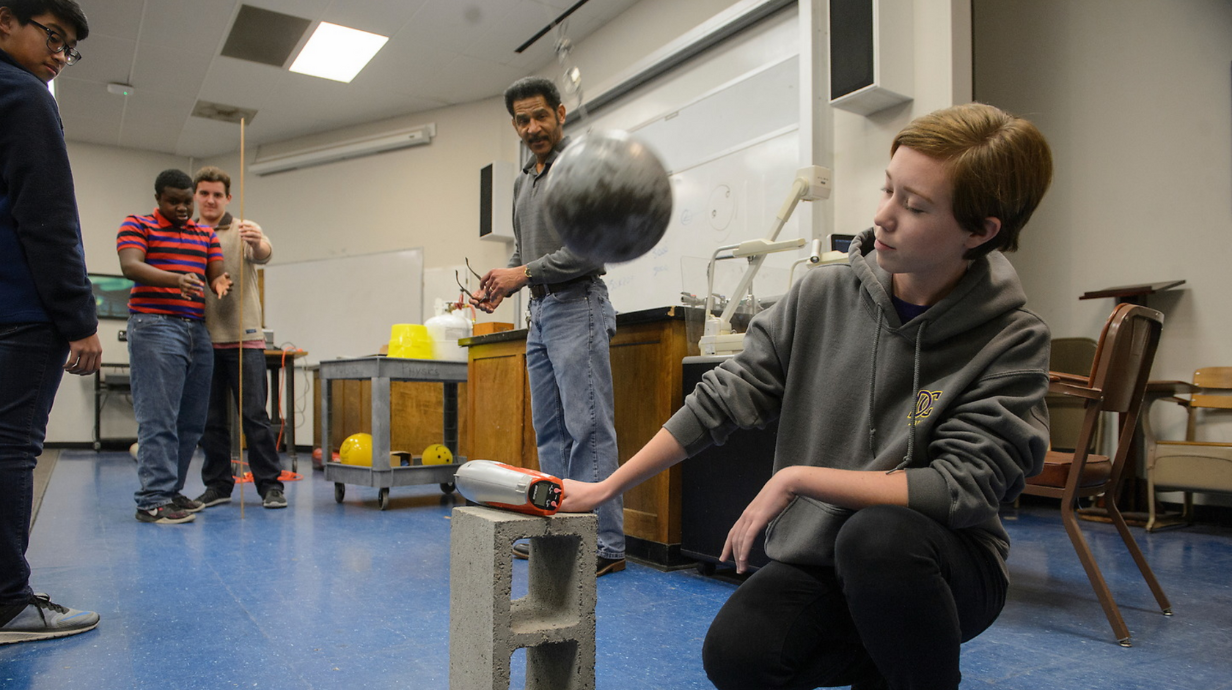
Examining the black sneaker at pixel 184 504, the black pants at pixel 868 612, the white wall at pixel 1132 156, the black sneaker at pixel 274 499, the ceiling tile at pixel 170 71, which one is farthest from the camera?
the ceiling tile at pixel 170 71

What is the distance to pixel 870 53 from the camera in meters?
3.47

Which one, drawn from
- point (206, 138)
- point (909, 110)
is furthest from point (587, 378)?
point (206, 138)

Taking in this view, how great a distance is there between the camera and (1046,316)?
4.57 m

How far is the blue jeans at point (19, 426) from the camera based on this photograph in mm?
1702

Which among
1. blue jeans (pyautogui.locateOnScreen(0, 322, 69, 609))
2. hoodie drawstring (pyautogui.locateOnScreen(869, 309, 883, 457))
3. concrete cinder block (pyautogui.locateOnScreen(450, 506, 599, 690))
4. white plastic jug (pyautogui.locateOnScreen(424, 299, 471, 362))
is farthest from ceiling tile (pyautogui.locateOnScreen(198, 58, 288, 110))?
hoodie drawstring (pyautogui.locateOnScreen(869, 309, 883, 457))

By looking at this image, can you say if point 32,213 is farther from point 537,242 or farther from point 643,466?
point 643,466

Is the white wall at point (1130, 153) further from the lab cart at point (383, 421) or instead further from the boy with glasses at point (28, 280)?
the boy with glasses at point (28, 280)

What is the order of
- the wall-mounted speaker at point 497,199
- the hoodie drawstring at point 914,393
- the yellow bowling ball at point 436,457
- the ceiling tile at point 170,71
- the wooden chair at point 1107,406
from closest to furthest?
the hoodie drawstring at point 914,393 < the wooden chair at point 1107,406 < the yellow bowling ball at point 436,457 < the ceiling tile at point 170,71 < the wall-mounted speaker at point 497,199

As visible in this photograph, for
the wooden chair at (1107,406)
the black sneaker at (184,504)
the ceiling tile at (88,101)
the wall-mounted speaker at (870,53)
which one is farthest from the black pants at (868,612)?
the ceiling tile at (88,101)

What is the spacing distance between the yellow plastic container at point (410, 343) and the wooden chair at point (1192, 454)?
361 centimetres

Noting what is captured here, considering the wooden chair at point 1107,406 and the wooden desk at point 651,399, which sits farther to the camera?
the wooden desk at point 651,399

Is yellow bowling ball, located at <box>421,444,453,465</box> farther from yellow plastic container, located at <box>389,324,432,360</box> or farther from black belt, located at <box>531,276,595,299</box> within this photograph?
black belt, located at <box>531,276,595,299</box>

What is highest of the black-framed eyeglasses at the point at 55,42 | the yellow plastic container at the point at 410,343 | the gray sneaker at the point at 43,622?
the black-framed eyeglasses at the point at 55,42

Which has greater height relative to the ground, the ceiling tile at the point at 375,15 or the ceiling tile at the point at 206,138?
the ceiling tile at the point at 375,15
